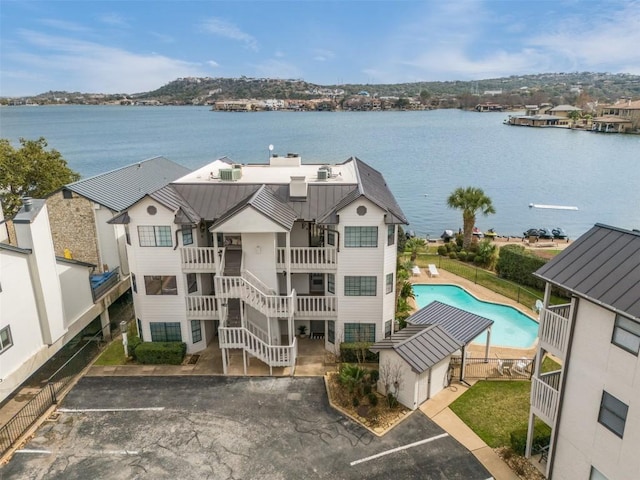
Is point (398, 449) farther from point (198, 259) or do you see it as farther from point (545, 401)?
point (198, 259)

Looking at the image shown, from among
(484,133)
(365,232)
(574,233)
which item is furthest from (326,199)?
(484,133)

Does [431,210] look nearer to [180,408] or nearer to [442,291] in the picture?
[442,291]

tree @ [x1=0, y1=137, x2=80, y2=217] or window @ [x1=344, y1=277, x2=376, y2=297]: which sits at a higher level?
tree @ [x1=0, y1=137, x2=80, y2=217]

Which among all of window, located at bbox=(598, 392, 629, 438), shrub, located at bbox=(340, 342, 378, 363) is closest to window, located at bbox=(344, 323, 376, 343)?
shrub, located at bbox=(340, 342, 378, 363)

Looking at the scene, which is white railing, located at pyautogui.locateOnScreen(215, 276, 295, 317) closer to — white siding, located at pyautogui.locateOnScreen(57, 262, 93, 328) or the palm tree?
white siding, located at pyautogui.locateOnScreen(57, 262, 93, 328)

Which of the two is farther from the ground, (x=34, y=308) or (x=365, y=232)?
(x=365, y=232)

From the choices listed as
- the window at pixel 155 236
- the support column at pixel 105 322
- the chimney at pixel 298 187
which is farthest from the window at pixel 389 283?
the support column at pixel 105 322
